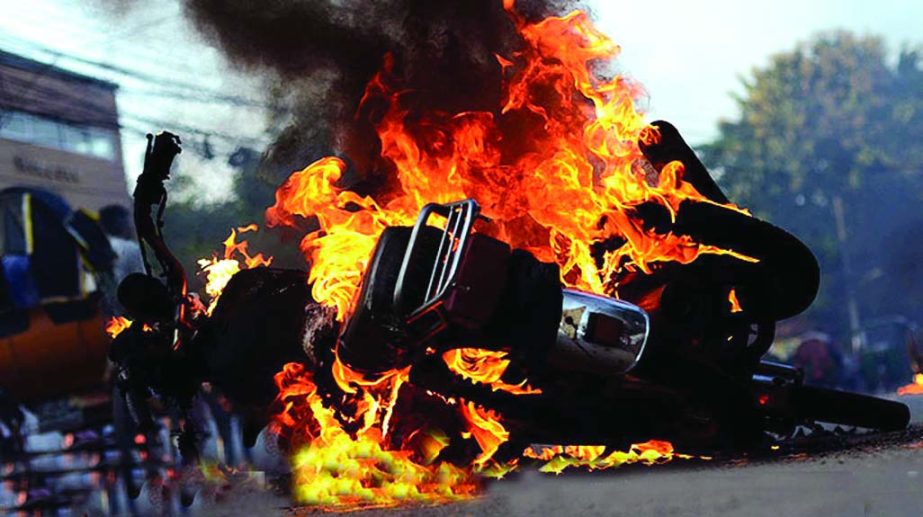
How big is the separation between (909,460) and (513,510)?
2.31 meters

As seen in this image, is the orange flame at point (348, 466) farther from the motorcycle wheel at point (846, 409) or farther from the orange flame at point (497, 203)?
the motorcycle wheel at point (846, 409)

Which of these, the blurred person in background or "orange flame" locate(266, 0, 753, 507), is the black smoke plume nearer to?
"orange flame" locate(266, 0, 753, 507)

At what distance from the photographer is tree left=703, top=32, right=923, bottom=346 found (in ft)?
132

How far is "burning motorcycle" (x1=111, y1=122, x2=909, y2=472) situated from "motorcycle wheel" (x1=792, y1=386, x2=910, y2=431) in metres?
0.03

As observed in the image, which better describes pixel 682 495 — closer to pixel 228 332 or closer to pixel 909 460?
pixel 909 460

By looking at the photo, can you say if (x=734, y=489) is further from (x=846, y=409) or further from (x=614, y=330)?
(x=846, y=409)

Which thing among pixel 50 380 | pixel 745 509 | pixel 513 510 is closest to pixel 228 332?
pixel 513 510

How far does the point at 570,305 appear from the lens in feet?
18.6

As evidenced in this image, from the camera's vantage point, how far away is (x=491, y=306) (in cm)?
523

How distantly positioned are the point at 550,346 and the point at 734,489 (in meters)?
1.17

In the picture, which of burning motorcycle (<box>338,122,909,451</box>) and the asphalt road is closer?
the asphalt road

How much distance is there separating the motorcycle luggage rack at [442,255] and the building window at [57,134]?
57.0 ft

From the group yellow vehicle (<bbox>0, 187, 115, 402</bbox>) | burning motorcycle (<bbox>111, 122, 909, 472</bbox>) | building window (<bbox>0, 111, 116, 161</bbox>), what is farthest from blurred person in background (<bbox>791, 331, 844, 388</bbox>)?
burning motorcycle (<bbox>111, 122, 909, 472</bbox>)

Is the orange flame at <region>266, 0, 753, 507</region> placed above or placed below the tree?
below
